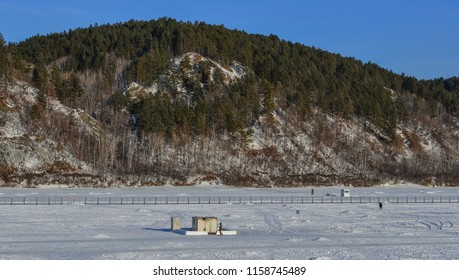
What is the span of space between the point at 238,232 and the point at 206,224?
2.85 meters

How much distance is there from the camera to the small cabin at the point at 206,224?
53094 millimetres

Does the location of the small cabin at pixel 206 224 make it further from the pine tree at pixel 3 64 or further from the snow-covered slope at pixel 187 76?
the snow-covered slope at pixel 187 76

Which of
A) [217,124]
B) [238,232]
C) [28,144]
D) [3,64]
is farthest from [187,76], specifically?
[238,232]

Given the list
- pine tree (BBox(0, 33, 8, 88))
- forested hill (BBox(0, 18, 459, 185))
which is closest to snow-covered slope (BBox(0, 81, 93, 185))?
forested hill (BBox(0, 18, 459, 185))

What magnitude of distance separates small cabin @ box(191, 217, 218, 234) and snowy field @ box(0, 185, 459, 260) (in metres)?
1.99

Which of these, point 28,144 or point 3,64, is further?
point 3,64

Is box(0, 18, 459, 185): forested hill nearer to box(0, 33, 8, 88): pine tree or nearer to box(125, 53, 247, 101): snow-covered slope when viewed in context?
box(125, 53, 247, 101): snow-covered slope

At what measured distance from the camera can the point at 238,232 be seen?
54.5 metres

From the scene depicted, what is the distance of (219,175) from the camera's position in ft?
497

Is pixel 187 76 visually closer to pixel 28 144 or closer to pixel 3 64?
pixel 3 64

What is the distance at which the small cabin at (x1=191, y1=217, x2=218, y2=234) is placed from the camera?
53094 millimetres

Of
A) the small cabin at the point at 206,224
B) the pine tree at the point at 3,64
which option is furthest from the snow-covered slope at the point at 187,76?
the small cabin at the point at 206,224

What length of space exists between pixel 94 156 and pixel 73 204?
73.7m

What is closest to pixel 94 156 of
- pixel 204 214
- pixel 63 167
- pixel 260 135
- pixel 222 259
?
pixel 63 167
